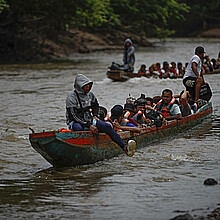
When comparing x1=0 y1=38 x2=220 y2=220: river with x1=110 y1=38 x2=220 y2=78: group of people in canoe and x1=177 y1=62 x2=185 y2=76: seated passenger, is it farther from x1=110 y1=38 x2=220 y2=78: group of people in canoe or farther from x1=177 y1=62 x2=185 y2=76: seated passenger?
x1=177 y1=62 x2=185 y2=76: seated passenger

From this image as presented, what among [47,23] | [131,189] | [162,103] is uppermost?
[47,23]

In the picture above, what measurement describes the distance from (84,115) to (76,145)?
56 cm

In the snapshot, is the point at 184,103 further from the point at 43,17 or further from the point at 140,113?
the point at 43,17

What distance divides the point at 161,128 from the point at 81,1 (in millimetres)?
19695

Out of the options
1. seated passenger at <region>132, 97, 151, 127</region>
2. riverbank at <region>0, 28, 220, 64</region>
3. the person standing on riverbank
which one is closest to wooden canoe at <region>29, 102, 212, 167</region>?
seated passenger at <region>132, 97, 151, 127</region>

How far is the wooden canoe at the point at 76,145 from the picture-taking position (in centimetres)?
836

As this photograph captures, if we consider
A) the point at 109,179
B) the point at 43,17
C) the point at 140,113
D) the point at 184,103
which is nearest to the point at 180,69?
the point at 184,103

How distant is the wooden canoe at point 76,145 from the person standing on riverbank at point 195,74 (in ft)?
10.8

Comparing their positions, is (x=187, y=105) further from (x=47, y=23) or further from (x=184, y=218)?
(x=47, y=23)

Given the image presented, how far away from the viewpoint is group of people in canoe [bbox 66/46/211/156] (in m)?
8.98

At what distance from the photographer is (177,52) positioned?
3694cm

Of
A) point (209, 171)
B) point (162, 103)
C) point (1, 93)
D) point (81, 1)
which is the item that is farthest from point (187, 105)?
point (81, 1)

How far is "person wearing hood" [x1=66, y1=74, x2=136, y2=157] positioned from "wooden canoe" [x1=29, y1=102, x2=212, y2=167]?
18cm

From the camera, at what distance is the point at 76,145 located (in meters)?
8.80
